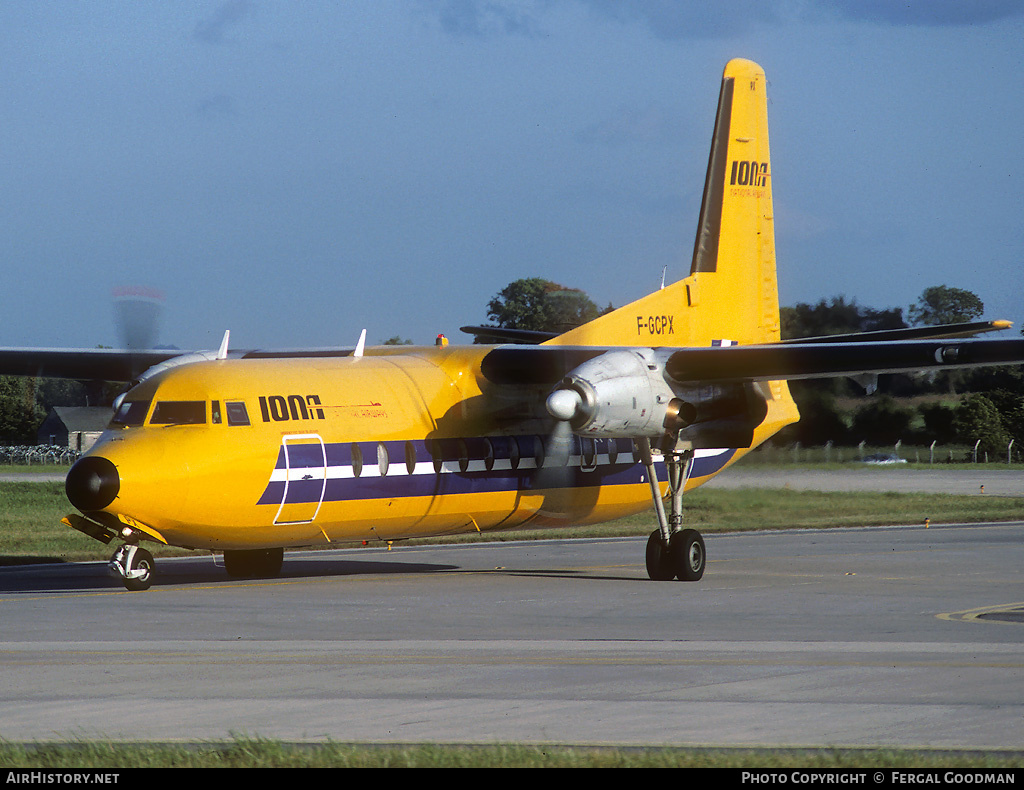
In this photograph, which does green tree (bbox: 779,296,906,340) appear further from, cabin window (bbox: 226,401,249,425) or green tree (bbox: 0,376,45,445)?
green tree (bbox: 0,376,45,445)

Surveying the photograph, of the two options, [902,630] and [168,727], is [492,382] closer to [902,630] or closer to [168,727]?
[902,630]

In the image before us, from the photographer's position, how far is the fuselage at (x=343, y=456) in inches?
689

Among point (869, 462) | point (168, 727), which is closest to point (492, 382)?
point (168, 727)

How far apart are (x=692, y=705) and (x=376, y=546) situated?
71.9ft

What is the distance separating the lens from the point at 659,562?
2080 centimetres

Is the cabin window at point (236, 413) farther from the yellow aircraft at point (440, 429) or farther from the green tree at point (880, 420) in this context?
the green tree at point (880, 420)

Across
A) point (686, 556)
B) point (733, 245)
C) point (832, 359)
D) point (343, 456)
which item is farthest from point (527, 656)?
point (733, 245)

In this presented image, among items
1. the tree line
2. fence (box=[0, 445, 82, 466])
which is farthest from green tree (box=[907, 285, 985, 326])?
fence (box=[0, 445, 82, 466])

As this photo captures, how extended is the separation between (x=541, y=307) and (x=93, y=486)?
96.5ft


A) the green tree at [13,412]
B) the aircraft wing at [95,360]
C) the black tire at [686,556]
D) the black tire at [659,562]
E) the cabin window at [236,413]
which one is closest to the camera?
the cabin window at [236,413]

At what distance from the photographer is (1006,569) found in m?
22.6

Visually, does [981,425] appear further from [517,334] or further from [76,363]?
[76,363]

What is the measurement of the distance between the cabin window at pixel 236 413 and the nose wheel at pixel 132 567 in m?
2.13

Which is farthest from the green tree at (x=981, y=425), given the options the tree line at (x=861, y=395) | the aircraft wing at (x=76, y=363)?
the aircraft wing at (x=76, y=363)
